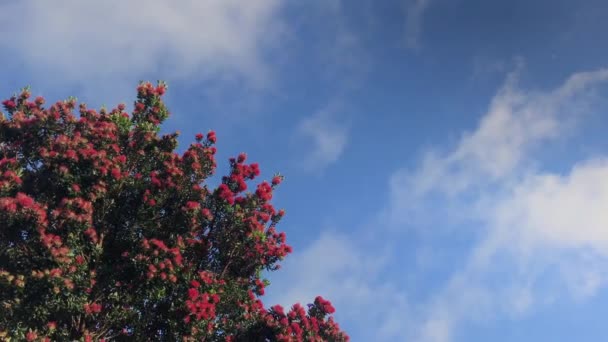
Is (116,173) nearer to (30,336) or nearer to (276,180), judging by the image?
(30,336)

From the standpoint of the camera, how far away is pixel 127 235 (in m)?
14.2

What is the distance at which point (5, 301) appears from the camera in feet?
39.8

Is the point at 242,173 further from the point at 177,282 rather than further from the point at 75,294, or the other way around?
the point at 75,294

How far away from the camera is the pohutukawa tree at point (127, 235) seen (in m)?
12.3

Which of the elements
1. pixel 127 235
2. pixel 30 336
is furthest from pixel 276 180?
pixel 30 336

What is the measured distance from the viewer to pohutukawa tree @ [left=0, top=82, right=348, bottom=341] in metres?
12.3

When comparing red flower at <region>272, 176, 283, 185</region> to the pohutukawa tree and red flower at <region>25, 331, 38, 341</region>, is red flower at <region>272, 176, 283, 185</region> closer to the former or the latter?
the pohutukawa tree

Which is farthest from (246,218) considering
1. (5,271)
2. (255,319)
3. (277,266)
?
(5,271)

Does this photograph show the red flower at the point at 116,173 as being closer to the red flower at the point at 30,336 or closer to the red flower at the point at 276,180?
the red flower at the point at 30,336

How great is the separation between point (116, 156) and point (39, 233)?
9.63 ft

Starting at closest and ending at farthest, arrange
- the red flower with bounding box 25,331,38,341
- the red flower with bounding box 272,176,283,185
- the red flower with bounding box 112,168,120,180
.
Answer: the red flower with bounding box 25,331,38,341, the red flower with bounding box 112,168,120,180, the red flower with bounding box 272,176,283,185

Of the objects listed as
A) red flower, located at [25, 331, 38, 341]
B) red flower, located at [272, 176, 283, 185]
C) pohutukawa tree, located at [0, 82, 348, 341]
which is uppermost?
red flower, located at [272, 176, 283, 185]

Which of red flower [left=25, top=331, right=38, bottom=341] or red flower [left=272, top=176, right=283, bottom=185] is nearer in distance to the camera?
red flower [left=25, top=331, right=38, bottom=341]

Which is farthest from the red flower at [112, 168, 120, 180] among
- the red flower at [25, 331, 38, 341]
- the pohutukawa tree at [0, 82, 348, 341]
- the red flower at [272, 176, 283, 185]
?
the red flower at [272, 176, 283, 185]
